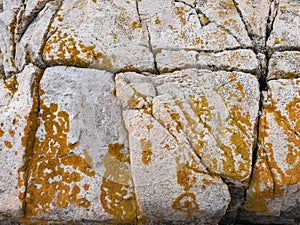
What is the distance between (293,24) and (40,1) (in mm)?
3779

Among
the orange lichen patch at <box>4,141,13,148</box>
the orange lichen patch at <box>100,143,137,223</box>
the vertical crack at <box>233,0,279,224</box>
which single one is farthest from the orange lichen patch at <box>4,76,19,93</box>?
the vertical crack at <box>233,0,279,224</box>

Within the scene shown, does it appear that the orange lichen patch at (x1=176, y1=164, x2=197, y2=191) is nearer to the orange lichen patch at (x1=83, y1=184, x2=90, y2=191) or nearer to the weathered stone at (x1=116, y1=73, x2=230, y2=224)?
the weathered stone at (x1=116, y1=73, x2=230, y2=224)

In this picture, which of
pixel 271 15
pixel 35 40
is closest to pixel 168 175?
pixel 35 40

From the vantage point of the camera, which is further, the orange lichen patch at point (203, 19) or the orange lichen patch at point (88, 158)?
the orange lichen patch at point (203, 19)

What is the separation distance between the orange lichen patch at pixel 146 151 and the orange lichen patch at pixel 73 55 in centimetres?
118

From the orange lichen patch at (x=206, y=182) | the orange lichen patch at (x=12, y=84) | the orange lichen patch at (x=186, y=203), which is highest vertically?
the orange lichen patch at (x=12, y=84)

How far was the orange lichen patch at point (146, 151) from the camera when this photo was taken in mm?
4285

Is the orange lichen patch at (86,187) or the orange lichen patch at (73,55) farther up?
the orange lichen patch at (73,55)

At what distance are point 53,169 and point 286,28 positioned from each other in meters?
3.78

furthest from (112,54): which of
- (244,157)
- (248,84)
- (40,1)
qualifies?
(244,157)

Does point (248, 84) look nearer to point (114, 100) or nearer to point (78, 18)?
point (114, 100)

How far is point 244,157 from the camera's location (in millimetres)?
4289

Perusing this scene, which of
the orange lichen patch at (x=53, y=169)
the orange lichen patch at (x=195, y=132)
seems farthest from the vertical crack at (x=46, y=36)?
the orange lichen patch at (x=195, y=132)

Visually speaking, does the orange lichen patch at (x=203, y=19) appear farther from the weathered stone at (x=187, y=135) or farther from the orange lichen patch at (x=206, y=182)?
the orange lichen patch at (x=206, y=182)
